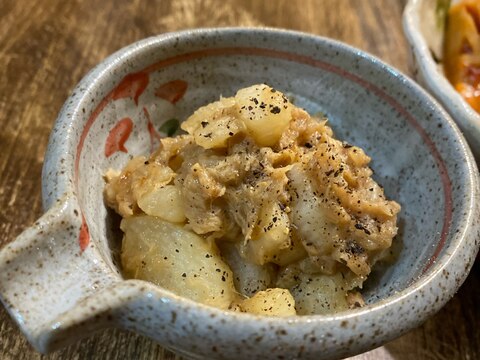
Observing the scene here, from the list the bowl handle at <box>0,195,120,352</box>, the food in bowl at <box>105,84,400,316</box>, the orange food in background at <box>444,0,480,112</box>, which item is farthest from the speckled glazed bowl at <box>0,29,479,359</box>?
the orange food in background at <box>444,0,480,112</box>

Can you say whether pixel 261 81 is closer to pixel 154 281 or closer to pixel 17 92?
pixel 154 281

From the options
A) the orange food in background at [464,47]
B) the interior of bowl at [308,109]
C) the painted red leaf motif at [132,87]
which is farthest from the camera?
the orange food in background at [464,47]

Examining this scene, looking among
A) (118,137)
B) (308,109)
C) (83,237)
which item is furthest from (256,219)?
(308,109)

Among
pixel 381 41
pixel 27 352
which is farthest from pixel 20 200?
pixel 381 41

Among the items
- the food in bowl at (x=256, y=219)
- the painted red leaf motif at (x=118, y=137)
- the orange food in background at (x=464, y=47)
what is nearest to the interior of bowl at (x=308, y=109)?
the painted red leaf motif at (x=118, y=137)

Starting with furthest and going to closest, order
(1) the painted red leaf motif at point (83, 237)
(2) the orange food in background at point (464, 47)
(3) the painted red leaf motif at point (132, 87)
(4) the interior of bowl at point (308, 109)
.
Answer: (2) the orange food in background at point (464, 47), (3) the painted red leaf motif at point (132, 87), (4) the interior of bowl at point (308, 109), (1) the painted red leaf motif at point (83, 237)

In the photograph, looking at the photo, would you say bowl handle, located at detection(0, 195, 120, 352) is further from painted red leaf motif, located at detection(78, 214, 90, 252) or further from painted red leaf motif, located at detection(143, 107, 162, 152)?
painted red leaf motif, located at detection(143, 107, 162, 152)

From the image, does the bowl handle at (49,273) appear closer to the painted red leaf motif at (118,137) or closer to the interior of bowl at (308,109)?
the interior of bowl at (308,109)
